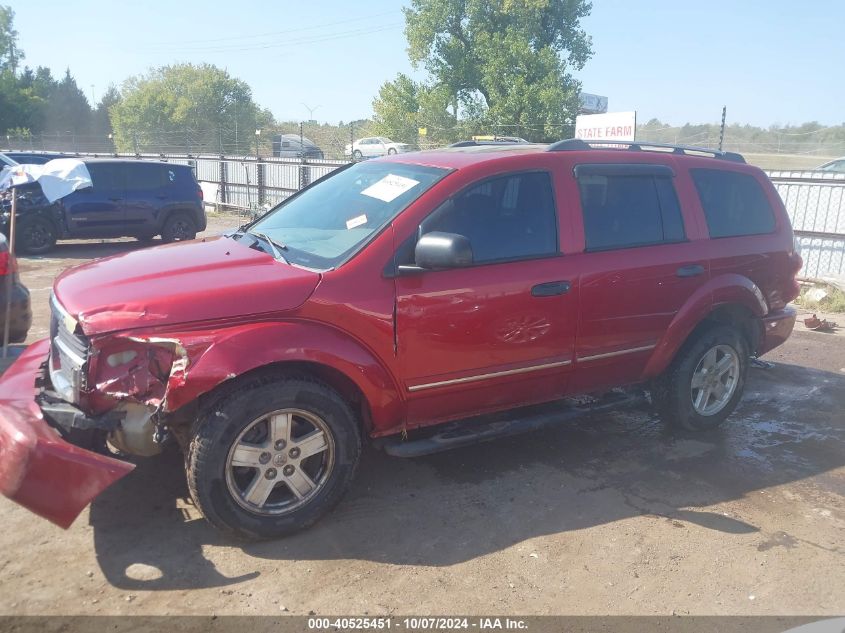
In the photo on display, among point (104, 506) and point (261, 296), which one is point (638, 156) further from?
point (104, 506)

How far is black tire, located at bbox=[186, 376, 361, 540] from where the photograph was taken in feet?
10.6

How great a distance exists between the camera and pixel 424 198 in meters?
3.81

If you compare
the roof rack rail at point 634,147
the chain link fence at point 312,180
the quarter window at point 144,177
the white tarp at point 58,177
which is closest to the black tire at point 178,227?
the quarter window at point 144,177

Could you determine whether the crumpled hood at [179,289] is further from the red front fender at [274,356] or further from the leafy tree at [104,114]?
the leafy tree at [104,114]

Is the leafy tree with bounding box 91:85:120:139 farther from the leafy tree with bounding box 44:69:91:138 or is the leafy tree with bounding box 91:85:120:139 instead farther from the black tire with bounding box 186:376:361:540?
the black tire with bounding box 186:376:361:540

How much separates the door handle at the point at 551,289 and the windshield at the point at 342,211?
84cm

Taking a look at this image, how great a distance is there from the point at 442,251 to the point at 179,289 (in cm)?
128

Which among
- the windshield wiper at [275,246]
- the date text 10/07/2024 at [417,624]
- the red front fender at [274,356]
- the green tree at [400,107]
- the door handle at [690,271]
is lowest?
the date text 10/07/2024 at [417,624]

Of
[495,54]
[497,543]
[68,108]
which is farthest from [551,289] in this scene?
[68,108]

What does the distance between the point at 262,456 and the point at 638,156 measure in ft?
10.3

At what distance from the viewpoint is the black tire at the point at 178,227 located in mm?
14039

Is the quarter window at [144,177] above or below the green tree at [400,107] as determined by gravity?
below

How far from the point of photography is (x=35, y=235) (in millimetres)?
12711

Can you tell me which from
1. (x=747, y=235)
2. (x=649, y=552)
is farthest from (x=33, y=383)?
(x=747, y=235)
